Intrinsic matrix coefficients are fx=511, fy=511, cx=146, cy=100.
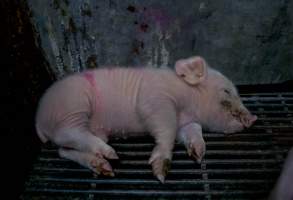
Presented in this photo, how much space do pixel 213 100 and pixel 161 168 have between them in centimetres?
63

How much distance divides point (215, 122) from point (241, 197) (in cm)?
60

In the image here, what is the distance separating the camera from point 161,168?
2.37m

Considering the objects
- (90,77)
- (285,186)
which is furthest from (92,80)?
(285,186)

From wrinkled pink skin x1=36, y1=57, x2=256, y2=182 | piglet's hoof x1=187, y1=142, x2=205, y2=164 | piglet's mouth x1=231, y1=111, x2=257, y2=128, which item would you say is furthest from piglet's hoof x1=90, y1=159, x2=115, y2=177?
piglet's mouth x1=231, y1=111, x2=257, y2=128

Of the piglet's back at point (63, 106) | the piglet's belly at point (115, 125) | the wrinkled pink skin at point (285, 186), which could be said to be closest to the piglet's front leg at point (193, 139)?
the piglet's belly at point (115, 125)

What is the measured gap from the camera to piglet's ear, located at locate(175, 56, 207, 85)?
277cm

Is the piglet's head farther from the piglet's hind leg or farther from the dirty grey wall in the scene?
the piglet's hind leg

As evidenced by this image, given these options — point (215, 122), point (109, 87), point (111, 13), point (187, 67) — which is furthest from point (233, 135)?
point (111, 13)

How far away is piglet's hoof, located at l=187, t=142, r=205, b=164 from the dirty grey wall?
0.80 m

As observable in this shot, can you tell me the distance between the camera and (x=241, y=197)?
2266mm

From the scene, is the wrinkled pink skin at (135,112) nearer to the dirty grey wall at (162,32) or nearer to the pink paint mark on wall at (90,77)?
the pink paint mark on wall at (90,77)

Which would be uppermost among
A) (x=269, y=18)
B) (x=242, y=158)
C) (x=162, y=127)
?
(x=269, y=18)

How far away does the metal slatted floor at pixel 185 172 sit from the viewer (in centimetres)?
230

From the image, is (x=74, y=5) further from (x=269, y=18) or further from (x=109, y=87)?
(x=269, y=18)
